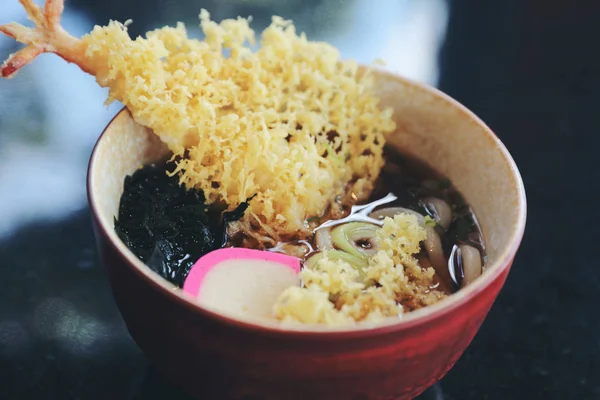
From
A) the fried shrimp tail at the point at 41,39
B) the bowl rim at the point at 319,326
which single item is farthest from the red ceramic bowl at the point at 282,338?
the fried shrimp tail at the point at 41,39

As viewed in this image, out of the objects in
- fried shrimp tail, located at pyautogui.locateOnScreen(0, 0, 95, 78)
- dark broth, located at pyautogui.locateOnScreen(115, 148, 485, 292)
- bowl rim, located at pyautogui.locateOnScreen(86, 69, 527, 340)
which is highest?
fried shrimp tail, located at pyautogui.locateOnScreen(0, 0, 95, 78)

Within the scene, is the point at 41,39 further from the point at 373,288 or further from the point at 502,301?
the point at 502,301

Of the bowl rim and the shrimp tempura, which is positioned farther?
the shrimp tempura

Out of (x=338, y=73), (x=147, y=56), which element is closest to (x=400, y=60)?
(x=338, y=73)

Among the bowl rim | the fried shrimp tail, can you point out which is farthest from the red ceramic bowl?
the fried shrimp tail

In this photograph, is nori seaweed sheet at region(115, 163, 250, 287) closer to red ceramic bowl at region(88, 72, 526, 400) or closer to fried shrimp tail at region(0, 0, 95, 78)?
red ceramic bowl at region(88, 72, 526, 400)

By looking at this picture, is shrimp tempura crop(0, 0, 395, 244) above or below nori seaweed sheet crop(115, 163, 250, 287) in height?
above

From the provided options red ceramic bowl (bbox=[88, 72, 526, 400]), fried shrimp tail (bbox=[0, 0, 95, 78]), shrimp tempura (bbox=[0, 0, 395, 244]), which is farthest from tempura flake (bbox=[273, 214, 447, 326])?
fried shrimp tail (bbox=[0, 0, 95, 78])
